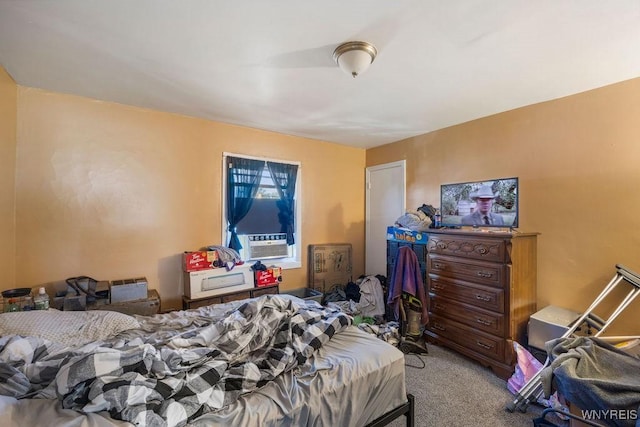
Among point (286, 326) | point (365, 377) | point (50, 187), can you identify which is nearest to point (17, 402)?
point (286, 326)

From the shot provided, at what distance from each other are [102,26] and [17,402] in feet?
6.21

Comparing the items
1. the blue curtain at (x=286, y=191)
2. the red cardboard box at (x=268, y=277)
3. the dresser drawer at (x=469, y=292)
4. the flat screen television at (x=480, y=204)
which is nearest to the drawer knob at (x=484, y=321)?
the dresser drawer at (x=469, y=292)

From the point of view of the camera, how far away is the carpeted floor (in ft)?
6.00

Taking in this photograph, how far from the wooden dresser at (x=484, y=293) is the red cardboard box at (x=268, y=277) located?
181cm

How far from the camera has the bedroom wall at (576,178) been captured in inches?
83.7

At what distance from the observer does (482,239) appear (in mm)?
2428

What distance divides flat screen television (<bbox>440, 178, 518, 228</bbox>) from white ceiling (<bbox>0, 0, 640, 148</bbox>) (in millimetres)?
811

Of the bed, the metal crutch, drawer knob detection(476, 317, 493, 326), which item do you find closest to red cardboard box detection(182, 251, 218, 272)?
the bed

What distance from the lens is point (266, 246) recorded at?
363 centimetres

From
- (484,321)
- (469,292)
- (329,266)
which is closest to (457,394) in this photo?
(484,321)

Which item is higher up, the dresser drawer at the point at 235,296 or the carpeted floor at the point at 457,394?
the dresser drawer at the point at 235,296

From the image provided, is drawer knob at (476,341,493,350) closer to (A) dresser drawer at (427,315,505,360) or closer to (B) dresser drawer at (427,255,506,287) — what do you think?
(A) dresser drawer at (427,315,505,360)

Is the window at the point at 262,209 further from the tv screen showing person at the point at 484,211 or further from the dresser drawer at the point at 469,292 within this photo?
the tv screen showing person at the point at 484,211

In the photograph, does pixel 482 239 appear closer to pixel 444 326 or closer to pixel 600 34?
pixel 444 326
